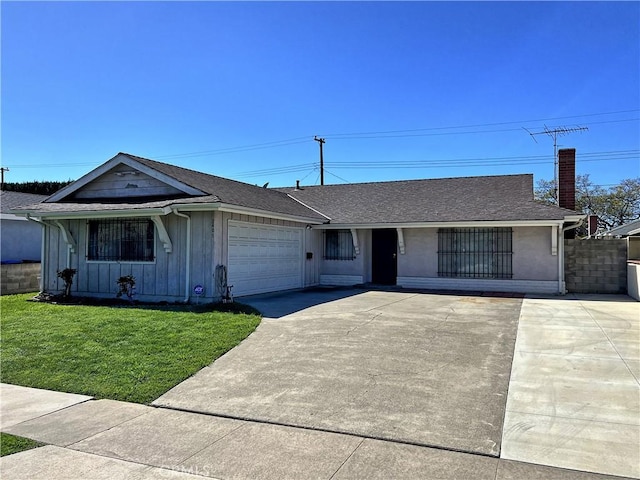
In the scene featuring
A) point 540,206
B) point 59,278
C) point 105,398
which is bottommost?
point 105,398

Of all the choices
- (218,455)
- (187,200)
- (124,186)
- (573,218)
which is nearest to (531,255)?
(573,218)

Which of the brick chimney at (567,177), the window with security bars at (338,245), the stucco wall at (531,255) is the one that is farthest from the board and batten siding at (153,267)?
the brick chimney at (567,177)

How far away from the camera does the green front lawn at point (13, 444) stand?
13.3 ft

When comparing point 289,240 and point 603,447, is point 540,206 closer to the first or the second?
point 289,240

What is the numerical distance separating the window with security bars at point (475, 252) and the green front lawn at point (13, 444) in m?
13.2

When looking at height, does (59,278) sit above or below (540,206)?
below

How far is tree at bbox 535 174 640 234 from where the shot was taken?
37375mm

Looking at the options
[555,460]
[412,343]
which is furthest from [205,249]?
[555,460]

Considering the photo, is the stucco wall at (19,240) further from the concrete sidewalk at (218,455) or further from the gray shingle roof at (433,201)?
the concrete sidewalk at (218,455)

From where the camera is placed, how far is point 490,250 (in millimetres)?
14977

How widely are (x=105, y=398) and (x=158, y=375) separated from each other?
73 cm

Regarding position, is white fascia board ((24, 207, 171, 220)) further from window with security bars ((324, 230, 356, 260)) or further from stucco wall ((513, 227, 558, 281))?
stucco wall ((513, 227, 558, 281))

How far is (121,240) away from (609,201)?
3894 cm

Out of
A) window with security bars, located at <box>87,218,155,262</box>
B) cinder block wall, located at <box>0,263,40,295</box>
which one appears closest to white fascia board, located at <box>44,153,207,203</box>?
window with security bars, located at <box>87,218,155,262</box>
